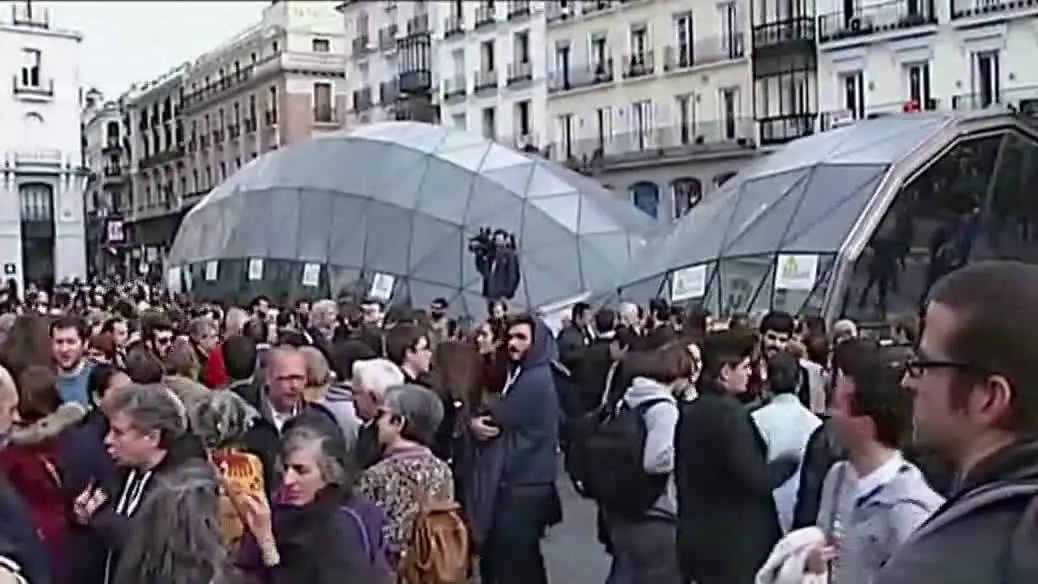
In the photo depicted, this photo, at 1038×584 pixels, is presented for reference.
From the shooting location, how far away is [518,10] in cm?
4681

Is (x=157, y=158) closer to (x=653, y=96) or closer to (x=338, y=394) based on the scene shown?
(x=653, y=96)

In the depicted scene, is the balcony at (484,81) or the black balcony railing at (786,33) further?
the balcony at (484,81)

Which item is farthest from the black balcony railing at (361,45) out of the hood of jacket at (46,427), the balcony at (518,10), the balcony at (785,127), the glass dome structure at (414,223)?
the hood of jacket at (46,427)

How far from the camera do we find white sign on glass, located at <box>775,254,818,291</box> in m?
19.4

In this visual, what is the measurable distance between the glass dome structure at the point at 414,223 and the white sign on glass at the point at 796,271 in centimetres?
487

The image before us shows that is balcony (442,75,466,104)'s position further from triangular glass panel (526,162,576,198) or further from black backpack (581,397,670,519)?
black backpack (581,397,670,519)

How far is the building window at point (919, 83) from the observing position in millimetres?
26641

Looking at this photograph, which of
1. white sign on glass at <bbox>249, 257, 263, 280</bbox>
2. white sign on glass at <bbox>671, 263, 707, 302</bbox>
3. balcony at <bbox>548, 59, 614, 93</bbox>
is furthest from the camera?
balcony at <bbox>548, 59, 614, 93</bbox>

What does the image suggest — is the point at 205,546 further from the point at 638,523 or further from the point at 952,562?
the point at 638,523

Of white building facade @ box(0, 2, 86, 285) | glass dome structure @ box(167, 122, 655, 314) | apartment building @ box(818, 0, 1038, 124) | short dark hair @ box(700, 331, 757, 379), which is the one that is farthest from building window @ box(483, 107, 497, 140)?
short dark hair @ box(700, 331, 757, 379)

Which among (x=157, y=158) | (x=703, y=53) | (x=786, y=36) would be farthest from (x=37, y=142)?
(x=157, y=158)

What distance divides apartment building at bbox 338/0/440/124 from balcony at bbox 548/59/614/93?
8.06 metres

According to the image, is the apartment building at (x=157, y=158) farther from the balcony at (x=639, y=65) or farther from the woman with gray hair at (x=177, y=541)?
the woman with gray hair at (x=177, y=541)

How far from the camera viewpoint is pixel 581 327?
1336 cm
